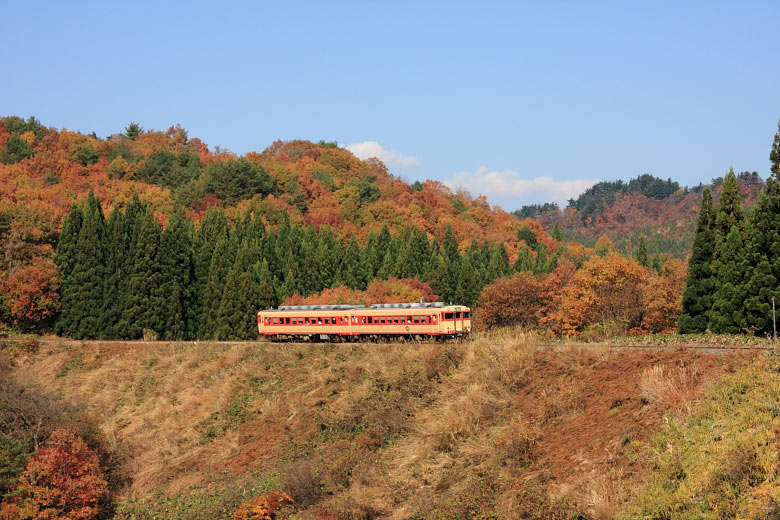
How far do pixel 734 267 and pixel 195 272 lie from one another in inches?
2003

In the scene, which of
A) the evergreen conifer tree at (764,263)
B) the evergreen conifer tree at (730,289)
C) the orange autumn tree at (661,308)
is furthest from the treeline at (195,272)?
the evergreen conifer tree at (764,263)

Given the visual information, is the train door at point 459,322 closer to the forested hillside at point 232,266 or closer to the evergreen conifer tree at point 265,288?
the forested hillside at point 232,266

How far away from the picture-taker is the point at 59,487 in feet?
97.1

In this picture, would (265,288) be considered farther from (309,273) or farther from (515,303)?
(515,303)

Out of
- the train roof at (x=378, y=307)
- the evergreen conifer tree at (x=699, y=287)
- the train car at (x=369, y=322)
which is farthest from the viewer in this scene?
the evergreen conifer tree at (x=699, y=287)

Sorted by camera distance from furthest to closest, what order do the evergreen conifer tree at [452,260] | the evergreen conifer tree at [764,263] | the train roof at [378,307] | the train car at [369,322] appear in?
the evergreen conifer tree at [452,260] < the train roof at [378,307] < the train car at [369,322] < the evergreen conifer tree at [764,263]

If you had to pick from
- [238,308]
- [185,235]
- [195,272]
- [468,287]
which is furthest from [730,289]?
[185,235]

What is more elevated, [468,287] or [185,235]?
[185,235]

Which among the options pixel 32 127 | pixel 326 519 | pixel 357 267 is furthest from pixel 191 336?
pixel 32 127

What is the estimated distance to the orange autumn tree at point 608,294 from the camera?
204ft

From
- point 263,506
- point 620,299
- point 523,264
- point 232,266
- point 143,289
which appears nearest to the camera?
point 263,506

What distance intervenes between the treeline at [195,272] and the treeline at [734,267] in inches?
1526

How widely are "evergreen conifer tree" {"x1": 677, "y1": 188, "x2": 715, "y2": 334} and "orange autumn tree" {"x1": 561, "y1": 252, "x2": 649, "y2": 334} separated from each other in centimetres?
1412

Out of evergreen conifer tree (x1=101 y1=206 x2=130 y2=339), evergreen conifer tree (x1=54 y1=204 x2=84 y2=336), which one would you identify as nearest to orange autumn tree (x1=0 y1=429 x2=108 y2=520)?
evergreen conifer tree (x1=101 y1=206 x2=130 y2=339)
